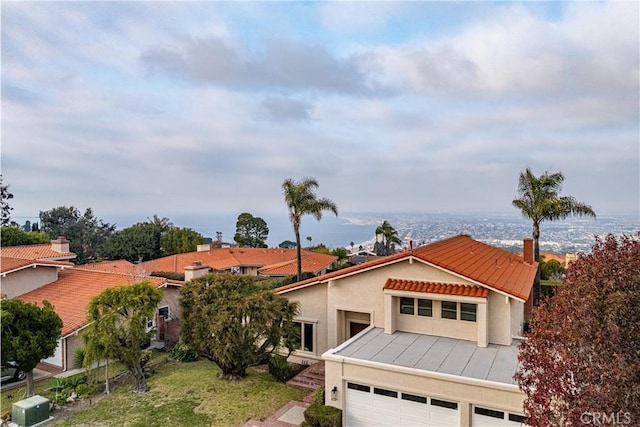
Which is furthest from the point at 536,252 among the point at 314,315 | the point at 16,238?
the point at 16,238

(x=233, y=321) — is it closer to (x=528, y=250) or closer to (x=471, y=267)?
(x=471, y=267)

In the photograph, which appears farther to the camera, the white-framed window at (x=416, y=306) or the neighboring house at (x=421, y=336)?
the white-framed window at (x=416, y=306)

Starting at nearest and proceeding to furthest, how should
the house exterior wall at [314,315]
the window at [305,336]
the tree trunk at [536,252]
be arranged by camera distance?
the house exterior wall at [314,315]
the window at [305,336]
the tree trunk at [536,252]

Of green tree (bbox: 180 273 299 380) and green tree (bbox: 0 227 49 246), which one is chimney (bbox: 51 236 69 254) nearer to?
green tree (bbox: 180 273 299 380)

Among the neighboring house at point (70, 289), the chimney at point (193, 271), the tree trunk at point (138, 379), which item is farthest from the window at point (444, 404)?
the chimney at point (193, 271)

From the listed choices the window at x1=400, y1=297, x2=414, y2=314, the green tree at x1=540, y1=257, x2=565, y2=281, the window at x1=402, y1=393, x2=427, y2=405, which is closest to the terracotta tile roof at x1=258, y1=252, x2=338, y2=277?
the window at x1=400, y1=297, x2=414, y2=314

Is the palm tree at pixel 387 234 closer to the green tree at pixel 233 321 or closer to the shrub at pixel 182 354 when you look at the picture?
the shrub at pixel 182 354

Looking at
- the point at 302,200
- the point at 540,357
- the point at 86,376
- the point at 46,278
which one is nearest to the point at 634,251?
the point at 540,357
